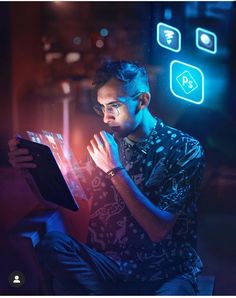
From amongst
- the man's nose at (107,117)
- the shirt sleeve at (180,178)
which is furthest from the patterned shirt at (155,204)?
the man's nose at (107,117)

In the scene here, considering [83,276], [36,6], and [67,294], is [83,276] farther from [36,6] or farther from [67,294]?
[36,6]

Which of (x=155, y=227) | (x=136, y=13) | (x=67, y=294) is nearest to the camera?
(x=155, y=227)

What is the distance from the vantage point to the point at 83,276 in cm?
172

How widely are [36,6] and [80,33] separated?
23 centimetres

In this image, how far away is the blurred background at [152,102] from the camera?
185 centimetres

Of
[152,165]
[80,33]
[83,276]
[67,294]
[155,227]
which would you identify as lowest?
[67,294]

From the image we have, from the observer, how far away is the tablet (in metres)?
1.68

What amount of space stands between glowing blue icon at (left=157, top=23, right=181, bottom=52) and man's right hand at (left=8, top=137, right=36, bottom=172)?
0.72 metres

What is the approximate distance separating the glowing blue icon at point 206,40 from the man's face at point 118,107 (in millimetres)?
411

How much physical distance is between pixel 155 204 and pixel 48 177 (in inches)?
16.5

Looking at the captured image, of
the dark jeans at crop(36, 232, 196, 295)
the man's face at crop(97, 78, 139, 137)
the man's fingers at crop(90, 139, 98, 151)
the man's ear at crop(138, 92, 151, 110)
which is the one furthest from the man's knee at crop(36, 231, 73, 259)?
the man's ear at crop(138, 92, 151, 110)

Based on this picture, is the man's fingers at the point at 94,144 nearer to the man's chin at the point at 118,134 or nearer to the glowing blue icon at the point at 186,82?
the man's chin at the point at 118,134

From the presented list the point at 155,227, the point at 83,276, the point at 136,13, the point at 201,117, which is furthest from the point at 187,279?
the point at 136,13

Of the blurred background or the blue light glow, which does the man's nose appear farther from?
the blue light glow
